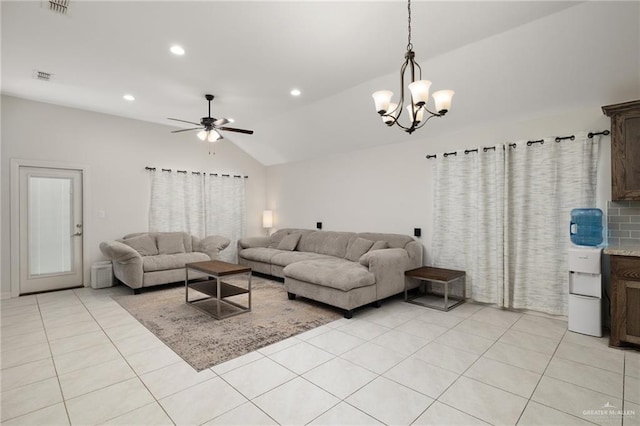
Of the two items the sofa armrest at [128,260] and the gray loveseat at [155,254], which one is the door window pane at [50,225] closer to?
the gray loveseat at [155,254]

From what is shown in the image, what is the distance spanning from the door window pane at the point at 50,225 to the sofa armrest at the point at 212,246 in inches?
80.7

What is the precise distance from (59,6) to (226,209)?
4669mm

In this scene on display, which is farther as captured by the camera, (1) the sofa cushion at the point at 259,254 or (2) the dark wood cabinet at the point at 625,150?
(1) the sofa cushion at the point at 259,254

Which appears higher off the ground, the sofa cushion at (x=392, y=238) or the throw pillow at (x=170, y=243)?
the sofa cushion at (x=392, y=238)

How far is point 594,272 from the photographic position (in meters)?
→ 3.08

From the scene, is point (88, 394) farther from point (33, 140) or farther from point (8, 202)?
point (33, 140)

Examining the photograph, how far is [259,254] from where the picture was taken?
6059 millimetres

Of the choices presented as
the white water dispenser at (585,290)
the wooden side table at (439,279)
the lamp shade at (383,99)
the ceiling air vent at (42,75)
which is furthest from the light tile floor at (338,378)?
the ceiling air vent at (42,75)

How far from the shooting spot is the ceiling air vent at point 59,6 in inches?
100

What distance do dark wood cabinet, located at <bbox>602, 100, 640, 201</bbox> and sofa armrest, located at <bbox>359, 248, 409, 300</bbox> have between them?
7.66 ft

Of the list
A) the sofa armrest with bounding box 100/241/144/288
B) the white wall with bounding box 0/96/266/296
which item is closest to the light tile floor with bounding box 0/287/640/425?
the sofa armrest with bounding box 100/241/144/288

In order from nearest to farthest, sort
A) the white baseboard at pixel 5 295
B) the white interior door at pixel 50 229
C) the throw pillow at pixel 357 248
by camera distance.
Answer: the white baseboard at pixel 5 295
the white interior door at pixel 50 229
the throw pillow at pixel 357 248

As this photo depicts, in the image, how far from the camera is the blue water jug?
3.31m

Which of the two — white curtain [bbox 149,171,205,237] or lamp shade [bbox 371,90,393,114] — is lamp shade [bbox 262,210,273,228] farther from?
lamp shade [bbox 371,90,393,114]
